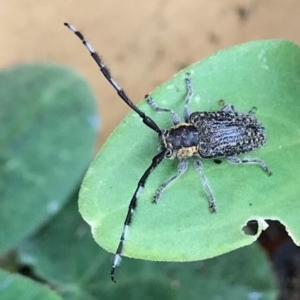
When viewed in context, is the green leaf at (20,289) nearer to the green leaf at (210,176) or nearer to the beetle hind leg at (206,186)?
A: the green leaf at (210,176)

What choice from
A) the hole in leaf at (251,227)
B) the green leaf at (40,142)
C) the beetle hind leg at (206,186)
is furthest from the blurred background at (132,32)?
the beetle hind leg at (206,186)

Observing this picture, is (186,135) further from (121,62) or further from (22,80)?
(121,62)

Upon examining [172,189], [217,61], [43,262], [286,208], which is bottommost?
[43,262]

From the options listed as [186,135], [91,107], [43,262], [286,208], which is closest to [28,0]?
[91,107]

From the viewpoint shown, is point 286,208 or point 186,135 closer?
point 286,208

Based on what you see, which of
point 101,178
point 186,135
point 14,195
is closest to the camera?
point 101,178

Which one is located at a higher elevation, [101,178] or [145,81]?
[101,178]

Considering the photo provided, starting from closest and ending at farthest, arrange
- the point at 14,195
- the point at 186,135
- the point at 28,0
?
the point at 186,135 < the point at 14,195 < the point at 28,0

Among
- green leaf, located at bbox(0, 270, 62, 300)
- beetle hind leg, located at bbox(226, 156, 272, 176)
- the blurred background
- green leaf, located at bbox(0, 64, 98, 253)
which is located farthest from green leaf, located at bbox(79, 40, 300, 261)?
the blurred background
